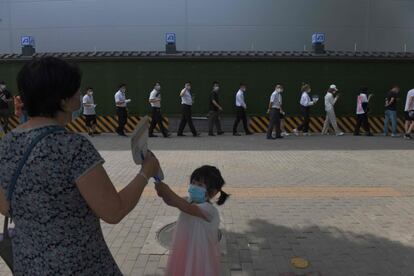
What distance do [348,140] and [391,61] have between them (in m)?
4.34

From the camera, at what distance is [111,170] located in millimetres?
8312

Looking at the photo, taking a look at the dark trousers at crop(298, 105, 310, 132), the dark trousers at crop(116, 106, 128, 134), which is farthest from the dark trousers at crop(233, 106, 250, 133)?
the dark trousers at crop(116, 106, 128, 134)

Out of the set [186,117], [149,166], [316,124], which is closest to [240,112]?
[186,117]

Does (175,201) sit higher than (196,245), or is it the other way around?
(175,201)

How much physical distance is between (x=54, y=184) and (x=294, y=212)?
4.44 meters

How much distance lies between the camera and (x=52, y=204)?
1.75 metres

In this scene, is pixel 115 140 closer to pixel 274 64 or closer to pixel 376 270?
pixel 274 64

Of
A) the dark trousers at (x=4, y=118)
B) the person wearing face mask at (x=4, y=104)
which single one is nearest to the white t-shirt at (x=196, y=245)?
the person wearing face mask at (x=4, y=104)

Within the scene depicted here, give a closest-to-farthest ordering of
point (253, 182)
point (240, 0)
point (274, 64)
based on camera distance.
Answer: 1. point (253, 182)
2. point (274, 64)
3. point (240, 0)

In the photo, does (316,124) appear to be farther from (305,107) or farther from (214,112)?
(214,112)

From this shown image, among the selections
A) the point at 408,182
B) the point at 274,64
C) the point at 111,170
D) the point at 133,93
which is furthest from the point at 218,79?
the point at 408,182

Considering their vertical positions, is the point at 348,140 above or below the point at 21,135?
below

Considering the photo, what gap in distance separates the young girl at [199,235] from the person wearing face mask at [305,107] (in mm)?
11364

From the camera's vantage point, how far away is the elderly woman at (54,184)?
67.2 inches
